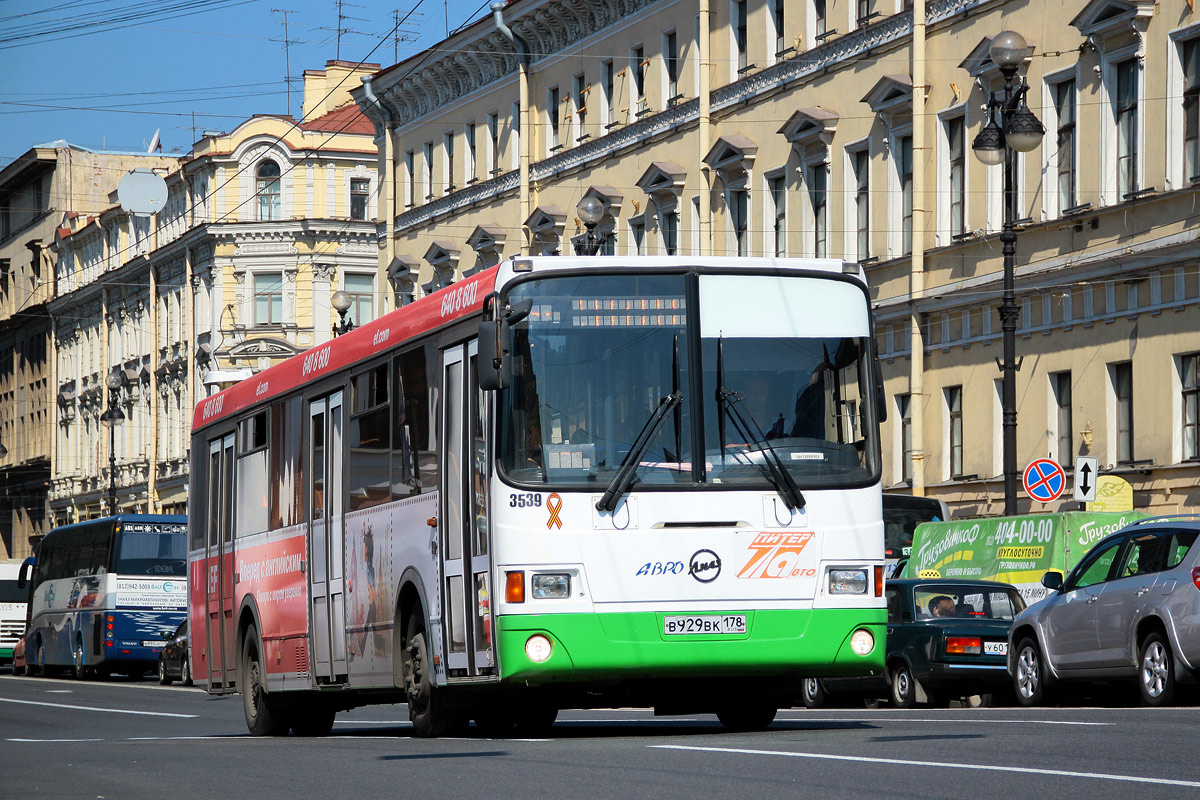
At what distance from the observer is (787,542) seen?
1388 cm

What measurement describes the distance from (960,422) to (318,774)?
25.3 meters

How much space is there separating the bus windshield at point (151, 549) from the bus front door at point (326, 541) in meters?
27.6

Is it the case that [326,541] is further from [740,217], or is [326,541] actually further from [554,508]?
[740,217]

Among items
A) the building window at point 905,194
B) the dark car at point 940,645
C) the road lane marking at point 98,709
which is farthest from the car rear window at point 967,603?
the building window at point 905,194

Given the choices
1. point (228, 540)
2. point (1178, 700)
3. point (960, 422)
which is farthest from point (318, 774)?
point (960, 422)

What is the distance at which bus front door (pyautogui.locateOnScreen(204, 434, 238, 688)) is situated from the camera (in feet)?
67.4

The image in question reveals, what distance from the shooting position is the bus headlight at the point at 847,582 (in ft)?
46.0

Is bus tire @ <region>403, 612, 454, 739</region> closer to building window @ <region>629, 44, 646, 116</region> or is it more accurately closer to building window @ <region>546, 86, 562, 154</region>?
building window @ <region>629, 44, 646, 116</region>

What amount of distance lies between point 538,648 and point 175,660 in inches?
1138

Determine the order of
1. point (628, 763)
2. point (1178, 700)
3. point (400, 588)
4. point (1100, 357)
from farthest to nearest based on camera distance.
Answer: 1. point (1100, 357)
2. point (1178, 700)
3. point (400, 588)
4. point (628, 763)

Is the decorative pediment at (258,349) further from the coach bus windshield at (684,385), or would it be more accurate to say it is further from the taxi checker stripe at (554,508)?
the taxi checker stripe at (554,508)

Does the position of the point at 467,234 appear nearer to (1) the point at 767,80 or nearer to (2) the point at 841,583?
(1) the point at 767,80

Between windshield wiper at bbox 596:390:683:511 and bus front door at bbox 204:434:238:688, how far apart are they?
25.0 feet

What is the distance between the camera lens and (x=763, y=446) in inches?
547
